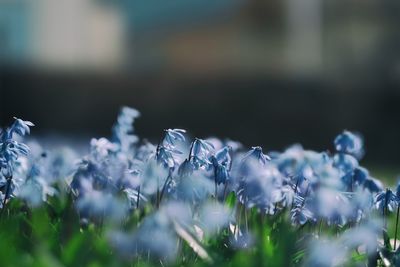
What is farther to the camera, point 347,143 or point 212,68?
point 212,68

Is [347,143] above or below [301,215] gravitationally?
above

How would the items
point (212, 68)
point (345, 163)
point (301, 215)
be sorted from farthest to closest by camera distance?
point (212, 68)
point (345, 163)
point (301, 215)

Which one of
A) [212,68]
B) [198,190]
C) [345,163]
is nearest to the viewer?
[198,190]

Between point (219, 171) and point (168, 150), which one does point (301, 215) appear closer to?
point (219, 171)

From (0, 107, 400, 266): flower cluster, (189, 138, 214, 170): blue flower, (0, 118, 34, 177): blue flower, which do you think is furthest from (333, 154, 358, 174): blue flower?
(0, 118, 34, 177): blue flower

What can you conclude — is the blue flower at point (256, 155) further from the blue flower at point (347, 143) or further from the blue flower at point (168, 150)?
the blue flower at point (347, 143)

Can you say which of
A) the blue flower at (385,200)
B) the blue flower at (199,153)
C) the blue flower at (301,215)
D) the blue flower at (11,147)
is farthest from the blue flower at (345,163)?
the blue flower at (11,147)

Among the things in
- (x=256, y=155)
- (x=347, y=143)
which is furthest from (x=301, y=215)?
(x=347, y=143)

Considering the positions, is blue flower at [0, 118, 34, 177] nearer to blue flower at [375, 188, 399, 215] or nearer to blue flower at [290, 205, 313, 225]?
blue flower at [290, 205, 313, 225]

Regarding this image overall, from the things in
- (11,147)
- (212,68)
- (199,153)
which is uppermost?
(199,153)
